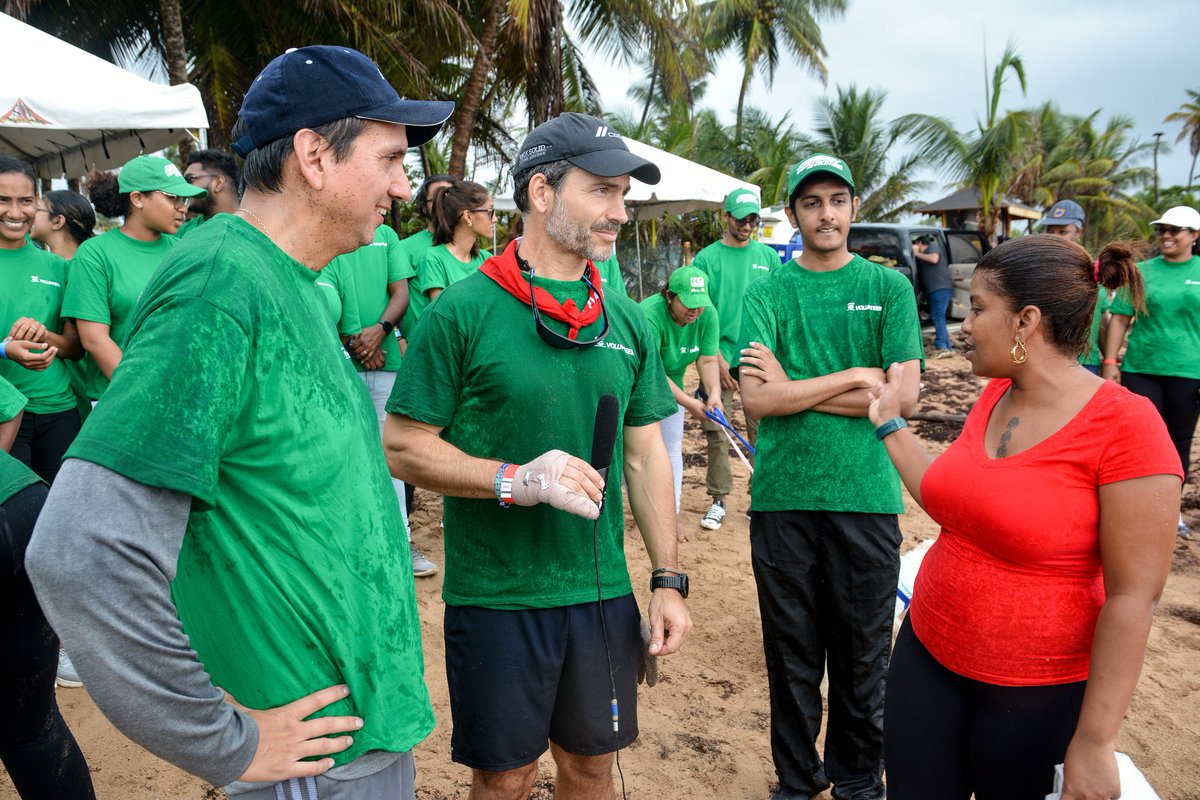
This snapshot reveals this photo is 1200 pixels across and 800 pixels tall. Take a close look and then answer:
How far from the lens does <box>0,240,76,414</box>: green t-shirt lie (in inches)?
149

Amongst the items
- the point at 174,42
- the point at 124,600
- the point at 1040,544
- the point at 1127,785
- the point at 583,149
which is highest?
the point at 174,42

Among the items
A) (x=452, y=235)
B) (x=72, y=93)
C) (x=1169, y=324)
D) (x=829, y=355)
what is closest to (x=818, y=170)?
(x=829, y=355)

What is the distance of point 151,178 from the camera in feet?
13.0

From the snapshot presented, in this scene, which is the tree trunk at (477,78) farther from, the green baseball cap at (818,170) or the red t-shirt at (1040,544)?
the red t-shirt at (1040,544)

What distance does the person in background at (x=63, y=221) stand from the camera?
17.4ft

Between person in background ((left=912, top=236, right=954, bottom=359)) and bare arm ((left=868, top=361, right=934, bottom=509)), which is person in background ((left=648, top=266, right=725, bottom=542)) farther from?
person in background ((left=912, top=236, right=954, bottom=359))

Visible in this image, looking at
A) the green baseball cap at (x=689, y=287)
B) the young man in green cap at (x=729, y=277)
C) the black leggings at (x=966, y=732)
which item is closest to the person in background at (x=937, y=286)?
the young man in green cap at (x=729, y=277)

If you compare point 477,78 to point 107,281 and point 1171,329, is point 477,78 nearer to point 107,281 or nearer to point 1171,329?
point 107,281

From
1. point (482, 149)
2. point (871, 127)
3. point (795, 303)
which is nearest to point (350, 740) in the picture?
point (795, 303)

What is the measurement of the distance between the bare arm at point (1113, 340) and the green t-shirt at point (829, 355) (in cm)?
412

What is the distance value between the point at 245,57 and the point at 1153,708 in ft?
43.6

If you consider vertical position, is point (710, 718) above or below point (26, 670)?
below

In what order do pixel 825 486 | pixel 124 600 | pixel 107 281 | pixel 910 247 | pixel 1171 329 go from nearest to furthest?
1. pixel 124 600
2. pixel 825 486
3. pixel 107 281
4. pixel 1171 329
5. pixel 910 247

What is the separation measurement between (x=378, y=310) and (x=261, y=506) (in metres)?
4.12
